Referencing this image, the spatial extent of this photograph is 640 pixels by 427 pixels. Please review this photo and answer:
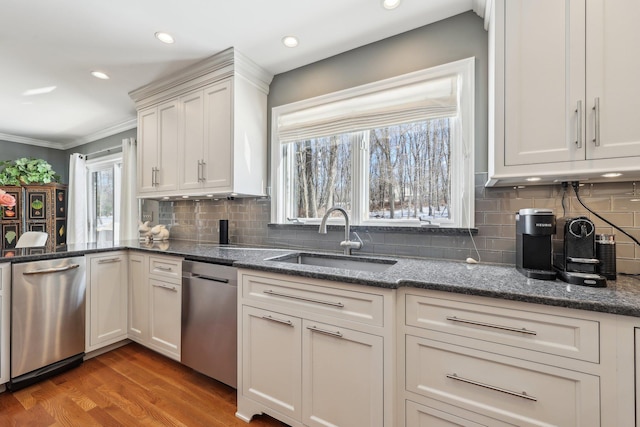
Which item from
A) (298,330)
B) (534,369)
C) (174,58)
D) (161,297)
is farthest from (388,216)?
(174,58)

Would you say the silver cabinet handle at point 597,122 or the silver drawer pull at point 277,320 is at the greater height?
the silver cabinet handle at point 597,122

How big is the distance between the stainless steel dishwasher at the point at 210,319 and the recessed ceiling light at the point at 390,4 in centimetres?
186

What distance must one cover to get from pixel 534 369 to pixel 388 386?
558 millimetres

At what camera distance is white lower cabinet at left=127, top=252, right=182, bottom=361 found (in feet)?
6.95

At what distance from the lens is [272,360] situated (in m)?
1.55

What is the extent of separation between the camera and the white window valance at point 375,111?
180cm

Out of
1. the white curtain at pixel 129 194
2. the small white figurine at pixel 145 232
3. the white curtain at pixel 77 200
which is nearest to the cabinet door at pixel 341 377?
the small white figurine at pixel 145 232

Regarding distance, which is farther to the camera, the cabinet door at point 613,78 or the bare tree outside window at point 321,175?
the bare tree outside window at point 321,175

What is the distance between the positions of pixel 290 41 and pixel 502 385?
2336 mm

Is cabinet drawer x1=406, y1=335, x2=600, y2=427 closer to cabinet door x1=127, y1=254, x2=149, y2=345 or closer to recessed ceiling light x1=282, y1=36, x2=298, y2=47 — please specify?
recessed ceiling light x1=282, y1=36, x2=298, y2=47

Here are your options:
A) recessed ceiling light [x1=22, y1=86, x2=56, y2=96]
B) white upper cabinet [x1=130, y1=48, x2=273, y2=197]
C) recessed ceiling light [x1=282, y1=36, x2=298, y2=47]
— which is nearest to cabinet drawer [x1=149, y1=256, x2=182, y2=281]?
white upper cabinet [x1=130, y1=48, x2=273, y2=197]

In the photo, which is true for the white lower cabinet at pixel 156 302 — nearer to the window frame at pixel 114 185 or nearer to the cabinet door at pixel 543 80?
the window frame at pixel 114 185

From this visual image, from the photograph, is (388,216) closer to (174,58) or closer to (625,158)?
(625,158)

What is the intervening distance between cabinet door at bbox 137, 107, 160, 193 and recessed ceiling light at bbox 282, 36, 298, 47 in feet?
5.01
